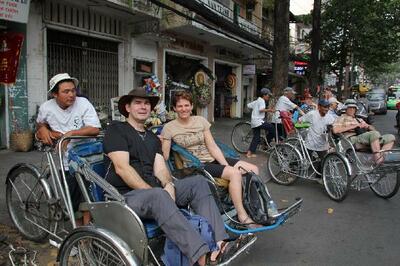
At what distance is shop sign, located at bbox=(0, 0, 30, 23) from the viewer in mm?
7066

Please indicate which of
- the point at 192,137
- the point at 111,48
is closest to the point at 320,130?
the point at 192,137

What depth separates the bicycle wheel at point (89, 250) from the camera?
8.77ft

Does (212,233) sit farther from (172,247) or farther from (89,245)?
(89,245)

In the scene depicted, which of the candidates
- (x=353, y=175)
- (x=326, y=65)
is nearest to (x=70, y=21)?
(x=353, y=175)

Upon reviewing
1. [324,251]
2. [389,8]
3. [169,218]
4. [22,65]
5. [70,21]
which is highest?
[389,8]

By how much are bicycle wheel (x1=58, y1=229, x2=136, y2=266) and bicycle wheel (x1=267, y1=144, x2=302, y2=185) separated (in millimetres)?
4232

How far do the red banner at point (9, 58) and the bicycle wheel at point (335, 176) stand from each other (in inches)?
215

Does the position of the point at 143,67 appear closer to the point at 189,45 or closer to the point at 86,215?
the point at 189,45

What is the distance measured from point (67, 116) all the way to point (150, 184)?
3.61ft

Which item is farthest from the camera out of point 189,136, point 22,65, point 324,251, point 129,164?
point 22,65

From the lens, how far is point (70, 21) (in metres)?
9.53

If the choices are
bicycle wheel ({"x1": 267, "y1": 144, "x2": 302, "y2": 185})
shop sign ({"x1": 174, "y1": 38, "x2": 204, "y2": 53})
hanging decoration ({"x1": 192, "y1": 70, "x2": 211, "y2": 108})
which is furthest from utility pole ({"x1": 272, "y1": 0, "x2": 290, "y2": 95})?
hanging decoration ({"x1": 192, "y1": 70, "x2": 211, "y2": 108})

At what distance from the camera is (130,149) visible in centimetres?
325

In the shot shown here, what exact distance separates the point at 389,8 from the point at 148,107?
24341 mm
